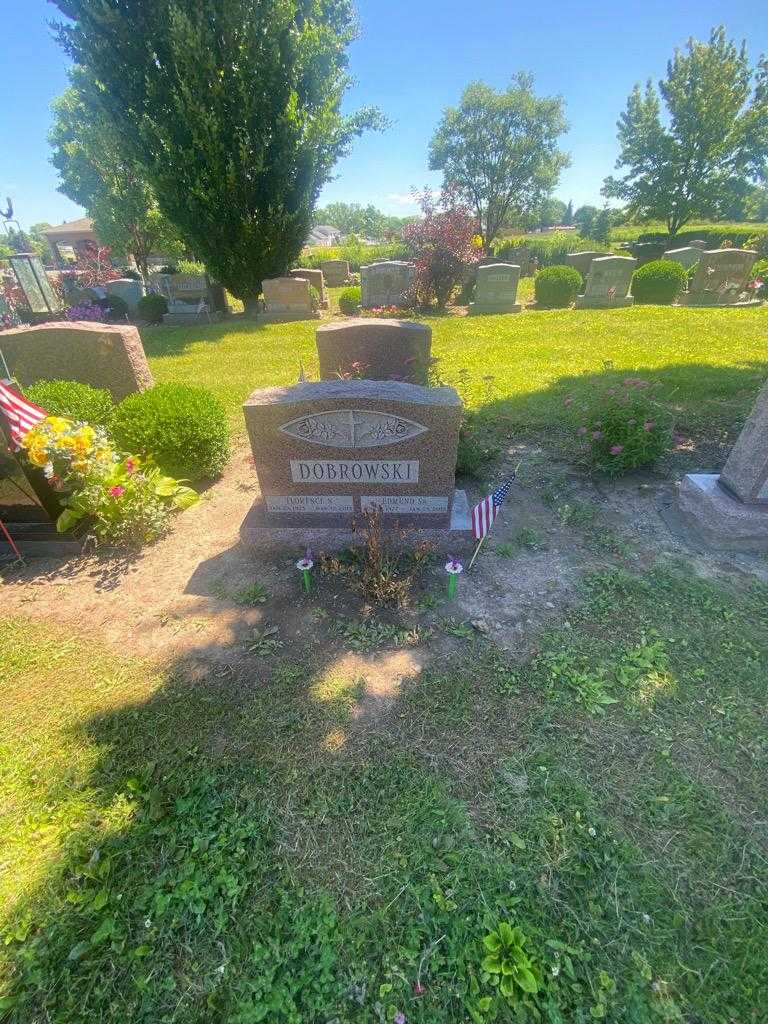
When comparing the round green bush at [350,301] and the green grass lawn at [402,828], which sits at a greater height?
the round green bush at [350,301]

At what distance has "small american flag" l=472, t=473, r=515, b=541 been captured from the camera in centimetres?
380

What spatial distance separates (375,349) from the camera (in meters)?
7.11

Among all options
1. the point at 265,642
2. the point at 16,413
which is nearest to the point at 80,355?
Answer: the point at 16,413

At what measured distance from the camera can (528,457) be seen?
625 centimetres

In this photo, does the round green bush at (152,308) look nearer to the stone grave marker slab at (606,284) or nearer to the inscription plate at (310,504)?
the stone grave marker slab at (606,284)

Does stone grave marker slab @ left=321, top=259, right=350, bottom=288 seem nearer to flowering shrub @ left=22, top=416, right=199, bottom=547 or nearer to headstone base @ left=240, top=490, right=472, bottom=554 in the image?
flowering shrub @ left=22, top=416, right=199, bottom=547

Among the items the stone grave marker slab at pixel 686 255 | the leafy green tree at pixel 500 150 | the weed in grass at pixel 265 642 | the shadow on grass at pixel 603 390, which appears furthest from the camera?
the leafy green tree at pixel 500 150

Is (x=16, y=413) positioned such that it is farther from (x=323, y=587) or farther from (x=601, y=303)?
(x=601, y=303)

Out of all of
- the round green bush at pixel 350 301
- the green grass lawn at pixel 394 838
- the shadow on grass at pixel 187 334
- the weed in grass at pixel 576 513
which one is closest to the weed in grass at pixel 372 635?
the green grass lawn at pixel 394 838

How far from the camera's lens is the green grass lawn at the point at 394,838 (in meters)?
1.95

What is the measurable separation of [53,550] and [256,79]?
50.3 feet

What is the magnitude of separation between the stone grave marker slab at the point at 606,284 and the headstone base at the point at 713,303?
6.67ft

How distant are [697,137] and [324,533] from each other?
43.2 meters

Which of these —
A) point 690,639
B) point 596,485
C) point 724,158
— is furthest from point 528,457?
point 724,158
